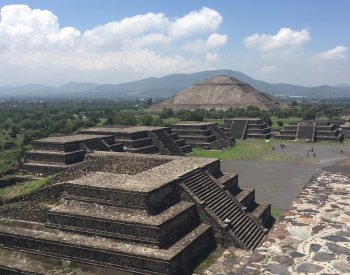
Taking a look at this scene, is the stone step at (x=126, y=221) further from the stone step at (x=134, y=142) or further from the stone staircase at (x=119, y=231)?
the stone step at (x=134, y=142)

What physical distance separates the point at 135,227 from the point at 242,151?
34774 millimetres

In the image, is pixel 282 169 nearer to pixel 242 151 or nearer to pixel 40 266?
pixel 242 151

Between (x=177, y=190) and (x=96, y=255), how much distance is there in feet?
15.7

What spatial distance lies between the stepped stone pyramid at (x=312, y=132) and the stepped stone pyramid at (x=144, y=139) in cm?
2207

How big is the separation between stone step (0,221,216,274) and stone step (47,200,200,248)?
28cm

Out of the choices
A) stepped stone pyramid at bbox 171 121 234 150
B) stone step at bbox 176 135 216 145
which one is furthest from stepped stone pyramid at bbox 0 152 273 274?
stone step at bbox 176 135 216 145

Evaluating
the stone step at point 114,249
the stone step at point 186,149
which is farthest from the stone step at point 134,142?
the stone step at point 114,249

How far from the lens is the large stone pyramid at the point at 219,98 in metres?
109

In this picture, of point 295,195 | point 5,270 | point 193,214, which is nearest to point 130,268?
point 193,214

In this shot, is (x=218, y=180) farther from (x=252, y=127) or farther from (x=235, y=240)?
(x=252, y=127)

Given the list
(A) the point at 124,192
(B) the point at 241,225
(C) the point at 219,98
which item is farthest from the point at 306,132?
(C) the point at 219,98

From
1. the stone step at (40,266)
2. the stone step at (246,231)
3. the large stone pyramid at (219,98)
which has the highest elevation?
the large stone pyramid at (219,98)

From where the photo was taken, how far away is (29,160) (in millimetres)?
32719

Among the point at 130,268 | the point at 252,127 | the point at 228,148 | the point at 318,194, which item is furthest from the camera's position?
the point at 252,127
